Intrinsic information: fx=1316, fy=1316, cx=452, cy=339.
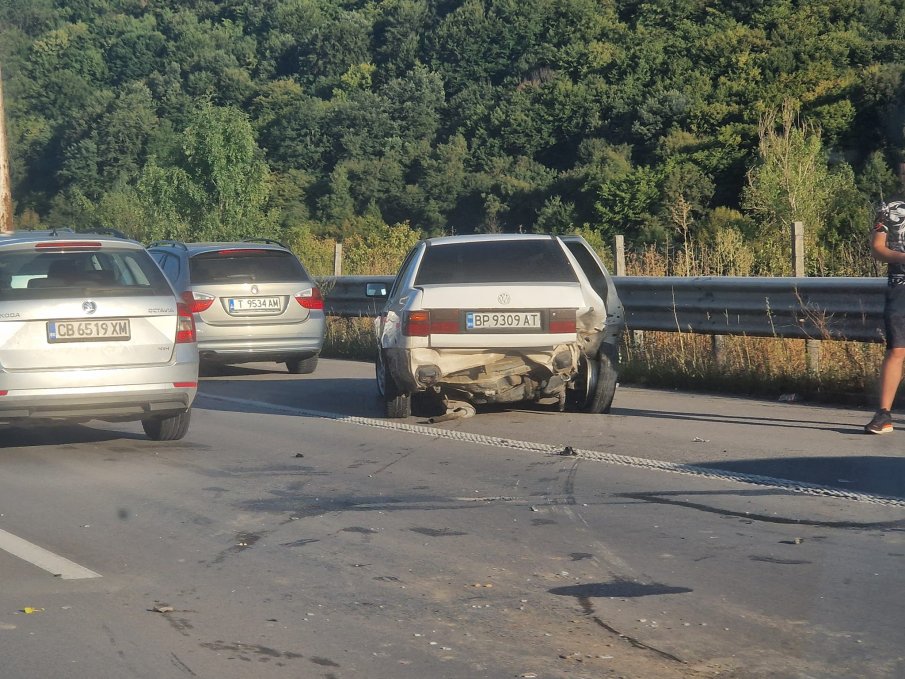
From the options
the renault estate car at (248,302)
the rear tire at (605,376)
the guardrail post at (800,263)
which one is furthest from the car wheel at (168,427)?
the guardrail post at (800,263)

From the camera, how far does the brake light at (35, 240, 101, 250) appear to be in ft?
31.8

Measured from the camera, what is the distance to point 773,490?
7.70m

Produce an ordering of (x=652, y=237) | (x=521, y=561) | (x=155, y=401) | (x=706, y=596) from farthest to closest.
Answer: (x=652, y=237) → (x=155, y=401) → (x=521, y=561) → (x=706, y=596)

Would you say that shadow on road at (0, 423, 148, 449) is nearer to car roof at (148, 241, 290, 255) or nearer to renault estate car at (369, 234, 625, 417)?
renault estate car at (369, 234, 625, 417)

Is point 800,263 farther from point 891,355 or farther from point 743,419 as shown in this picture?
point 891,355

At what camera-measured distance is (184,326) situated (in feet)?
32.3

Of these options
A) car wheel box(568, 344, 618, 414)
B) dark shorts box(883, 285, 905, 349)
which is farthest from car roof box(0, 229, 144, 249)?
dark shorts box(883, 285, 905, 349)

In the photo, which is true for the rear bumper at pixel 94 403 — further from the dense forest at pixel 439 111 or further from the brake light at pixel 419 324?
the dense forest at pixel 439 111

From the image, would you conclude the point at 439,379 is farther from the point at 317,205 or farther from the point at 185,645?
the point at 317,205

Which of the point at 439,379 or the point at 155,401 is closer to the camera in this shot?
the point at 155,401

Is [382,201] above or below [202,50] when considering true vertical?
below

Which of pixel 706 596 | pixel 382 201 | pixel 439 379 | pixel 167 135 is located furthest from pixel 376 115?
pixel 706 596

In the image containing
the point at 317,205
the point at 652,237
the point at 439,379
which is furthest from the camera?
the point at 317,205

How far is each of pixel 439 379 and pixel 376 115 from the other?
69882mm
